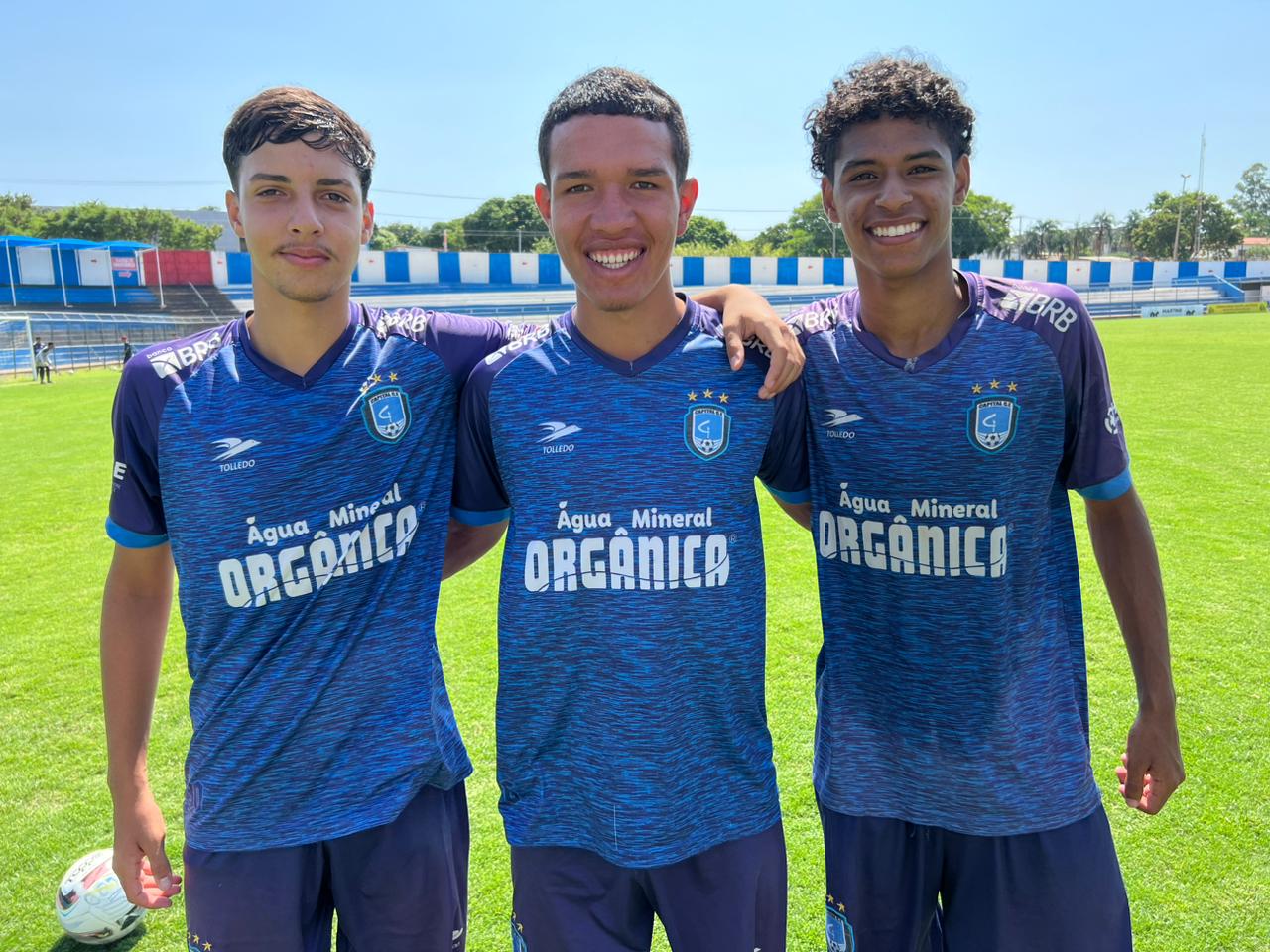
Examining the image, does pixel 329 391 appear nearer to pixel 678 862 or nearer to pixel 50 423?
pixel 678 862

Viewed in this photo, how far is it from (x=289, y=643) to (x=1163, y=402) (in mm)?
14699

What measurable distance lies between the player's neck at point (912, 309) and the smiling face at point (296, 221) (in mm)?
1313

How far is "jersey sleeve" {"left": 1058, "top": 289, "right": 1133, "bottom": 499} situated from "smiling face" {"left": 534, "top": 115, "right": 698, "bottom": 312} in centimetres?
100

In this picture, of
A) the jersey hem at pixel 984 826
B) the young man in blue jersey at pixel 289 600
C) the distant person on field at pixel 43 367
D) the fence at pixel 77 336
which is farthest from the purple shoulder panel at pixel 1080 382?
the fence at pixel 77 336

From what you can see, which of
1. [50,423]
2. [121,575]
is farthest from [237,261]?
[121,575]

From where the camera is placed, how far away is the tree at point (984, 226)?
2918 inches

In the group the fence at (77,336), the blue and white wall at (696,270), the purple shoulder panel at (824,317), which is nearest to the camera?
the purple shoulder panel at (824,317)

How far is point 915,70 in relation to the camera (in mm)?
2172

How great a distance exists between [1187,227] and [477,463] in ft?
314

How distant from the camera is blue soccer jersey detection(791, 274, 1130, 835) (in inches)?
82.0

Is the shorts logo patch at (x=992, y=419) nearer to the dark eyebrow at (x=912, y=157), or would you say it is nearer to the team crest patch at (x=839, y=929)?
the dark eyebrow at (x=912, y=157)

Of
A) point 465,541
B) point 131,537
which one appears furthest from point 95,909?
point 465,541

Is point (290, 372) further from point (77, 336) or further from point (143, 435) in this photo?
point (77, 336)

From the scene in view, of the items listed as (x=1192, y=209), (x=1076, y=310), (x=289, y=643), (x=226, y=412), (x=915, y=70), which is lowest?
(x=289, y=643)
